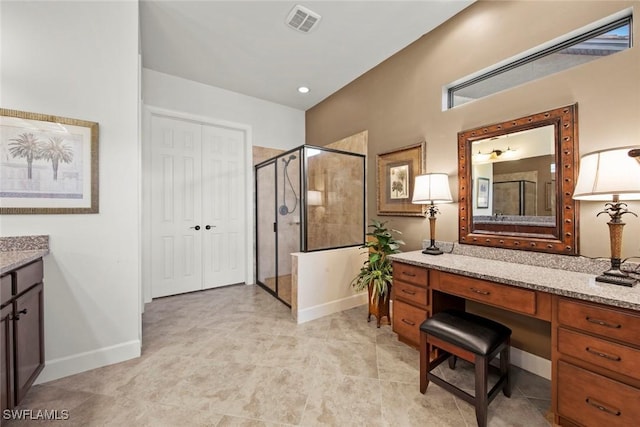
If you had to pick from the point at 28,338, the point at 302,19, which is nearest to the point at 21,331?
the point at 28,338

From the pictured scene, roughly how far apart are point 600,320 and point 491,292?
462mm

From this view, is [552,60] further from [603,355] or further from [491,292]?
[603,355]

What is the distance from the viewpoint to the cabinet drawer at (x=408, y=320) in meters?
2.03

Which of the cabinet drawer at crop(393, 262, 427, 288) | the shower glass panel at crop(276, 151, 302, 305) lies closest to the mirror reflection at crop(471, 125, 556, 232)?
the cabinet drawer at crop(393, 262, 427, 288)

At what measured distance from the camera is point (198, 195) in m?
3.63

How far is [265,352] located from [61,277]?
1.57 metres

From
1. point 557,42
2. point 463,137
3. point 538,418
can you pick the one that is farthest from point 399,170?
point 538,418

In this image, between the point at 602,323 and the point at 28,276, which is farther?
the point at 28,276

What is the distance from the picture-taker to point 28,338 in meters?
1.50

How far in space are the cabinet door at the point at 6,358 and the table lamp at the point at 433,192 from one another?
268 centimetres

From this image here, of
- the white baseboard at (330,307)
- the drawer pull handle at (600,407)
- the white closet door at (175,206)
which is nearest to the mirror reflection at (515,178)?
the drawer pull handle at (600,407)

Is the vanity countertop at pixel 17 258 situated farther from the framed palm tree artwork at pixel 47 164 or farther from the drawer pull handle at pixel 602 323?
the drawer pull handle at pixel 602 323

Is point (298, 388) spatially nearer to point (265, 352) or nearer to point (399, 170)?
point (265, 352)

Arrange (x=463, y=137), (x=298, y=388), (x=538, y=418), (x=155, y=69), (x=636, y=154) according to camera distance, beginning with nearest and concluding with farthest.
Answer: (x=636, y=154)
(x=538, y=418)
(x=298, y=388)
(x=463, y=137)
(x=155, y=69)
